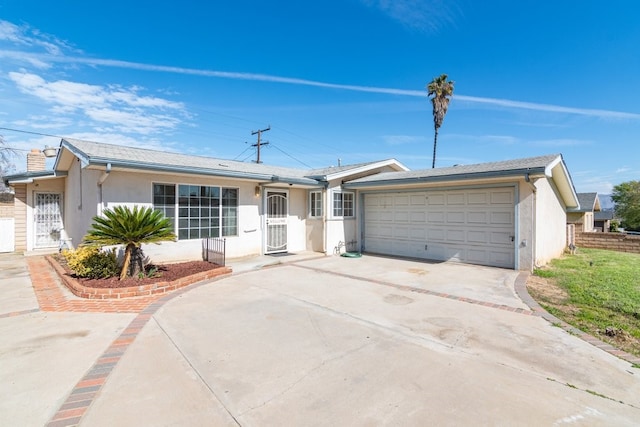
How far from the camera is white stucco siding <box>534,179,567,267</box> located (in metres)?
9.64

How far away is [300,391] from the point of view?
311cm

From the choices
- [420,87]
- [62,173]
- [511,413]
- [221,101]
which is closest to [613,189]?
[420,87]

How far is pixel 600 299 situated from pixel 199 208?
10.4 m

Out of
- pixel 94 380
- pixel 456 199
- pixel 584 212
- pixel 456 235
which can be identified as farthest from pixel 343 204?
pixel 584 212

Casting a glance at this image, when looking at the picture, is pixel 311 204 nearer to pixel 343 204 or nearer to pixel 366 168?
pixel 343 204

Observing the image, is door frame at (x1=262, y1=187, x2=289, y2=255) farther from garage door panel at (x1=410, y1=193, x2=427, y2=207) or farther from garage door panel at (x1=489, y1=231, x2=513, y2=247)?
garage door panel at (x1=489, y1=231, x2=513, y2=247)

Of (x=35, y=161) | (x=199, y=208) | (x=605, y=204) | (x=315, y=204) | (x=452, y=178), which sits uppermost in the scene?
(x=605, y=204)

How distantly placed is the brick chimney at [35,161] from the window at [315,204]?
12.0m

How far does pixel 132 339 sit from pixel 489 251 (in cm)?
986

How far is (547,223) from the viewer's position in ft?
35.0

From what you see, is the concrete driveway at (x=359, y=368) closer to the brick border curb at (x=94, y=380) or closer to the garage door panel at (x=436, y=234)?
the brick border curb at (x=94, y=380)

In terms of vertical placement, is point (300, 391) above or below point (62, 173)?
below

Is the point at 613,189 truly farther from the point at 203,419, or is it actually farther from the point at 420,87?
the point at 203,419

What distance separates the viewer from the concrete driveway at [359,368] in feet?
9.05
